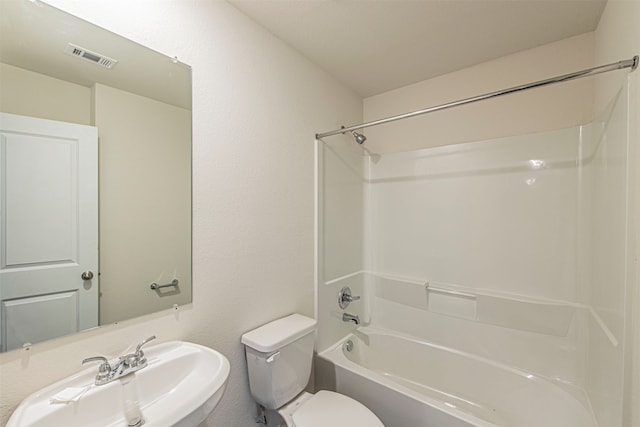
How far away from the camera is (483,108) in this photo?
1853 millimetres

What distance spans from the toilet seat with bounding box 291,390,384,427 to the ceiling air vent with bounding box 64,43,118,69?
171 cm

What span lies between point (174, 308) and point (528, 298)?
2014 millimetres

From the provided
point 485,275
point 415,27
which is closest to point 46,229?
point 415,27

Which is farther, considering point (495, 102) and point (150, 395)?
point (495, 102)

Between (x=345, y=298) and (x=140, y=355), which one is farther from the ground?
(x=140, y=355)

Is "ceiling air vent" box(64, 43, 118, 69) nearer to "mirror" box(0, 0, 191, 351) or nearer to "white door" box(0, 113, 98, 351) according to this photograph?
"mirror" box(0, 0, 191, 351)

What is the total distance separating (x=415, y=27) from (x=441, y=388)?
7.64 ft

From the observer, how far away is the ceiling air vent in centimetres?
90

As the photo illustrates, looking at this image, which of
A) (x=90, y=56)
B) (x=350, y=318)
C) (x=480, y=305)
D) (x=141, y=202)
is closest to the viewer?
(x=90, y=56)

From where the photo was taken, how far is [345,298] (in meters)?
2.07

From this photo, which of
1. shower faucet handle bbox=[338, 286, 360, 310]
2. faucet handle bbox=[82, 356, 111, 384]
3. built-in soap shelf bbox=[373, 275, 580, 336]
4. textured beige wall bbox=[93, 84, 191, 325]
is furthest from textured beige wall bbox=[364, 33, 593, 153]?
faucet handle bbox=[82, 356, 111, 384]

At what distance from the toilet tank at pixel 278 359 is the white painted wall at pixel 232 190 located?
0.08 meters

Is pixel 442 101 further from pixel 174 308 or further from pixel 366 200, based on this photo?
pixel 174 308

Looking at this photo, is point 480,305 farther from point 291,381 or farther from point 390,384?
point 291,381
